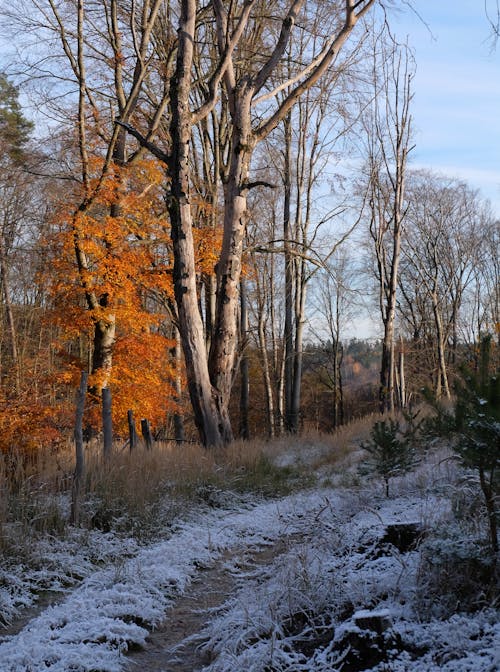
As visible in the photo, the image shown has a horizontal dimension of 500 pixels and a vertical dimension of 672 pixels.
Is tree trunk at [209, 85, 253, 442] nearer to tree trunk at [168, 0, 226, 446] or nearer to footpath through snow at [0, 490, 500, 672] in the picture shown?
tree trunk at [168, 0, 226, 446]

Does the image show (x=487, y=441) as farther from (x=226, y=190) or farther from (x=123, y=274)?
(x=123, y=274)

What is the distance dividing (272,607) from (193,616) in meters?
1.00

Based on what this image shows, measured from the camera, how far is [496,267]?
40.2 m

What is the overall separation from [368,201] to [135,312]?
38.2 feet

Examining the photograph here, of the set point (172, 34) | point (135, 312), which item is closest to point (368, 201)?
point (172, 34)

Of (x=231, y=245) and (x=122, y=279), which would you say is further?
(x=122, y=279)

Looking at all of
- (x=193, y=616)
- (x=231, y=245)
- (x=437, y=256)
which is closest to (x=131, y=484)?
(x=193, y=616)

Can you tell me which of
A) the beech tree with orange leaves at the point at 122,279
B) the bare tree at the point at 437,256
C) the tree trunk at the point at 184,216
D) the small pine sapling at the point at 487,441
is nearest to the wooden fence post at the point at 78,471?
the small pine sapling at the point at 487,441

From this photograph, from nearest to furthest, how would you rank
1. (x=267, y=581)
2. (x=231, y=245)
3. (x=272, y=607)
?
1. (x=272, y=607)
2. (x=267, y=581)
3. (x=231, y=245)

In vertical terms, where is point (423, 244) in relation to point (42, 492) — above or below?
above

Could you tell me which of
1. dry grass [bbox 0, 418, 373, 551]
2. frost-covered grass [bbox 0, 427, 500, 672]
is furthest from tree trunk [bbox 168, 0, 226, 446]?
frost-covered grass [bbox 0, 427, 500, 672]

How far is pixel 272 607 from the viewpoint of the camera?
3129 mm

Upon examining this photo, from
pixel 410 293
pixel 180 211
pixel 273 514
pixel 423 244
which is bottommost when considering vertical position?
pixel 273 514

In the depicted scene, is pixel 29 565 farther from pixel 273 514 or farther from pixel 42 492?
pixel 273 514
